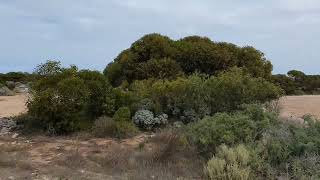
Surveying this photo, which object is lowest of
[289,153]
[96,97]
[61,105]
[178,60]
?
[289,153]

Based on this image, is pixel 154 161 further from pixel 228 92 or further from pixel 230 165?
pixel 228 92

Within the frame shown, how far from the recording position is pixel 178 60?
18.0 metres

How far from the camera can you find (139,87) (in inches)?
576

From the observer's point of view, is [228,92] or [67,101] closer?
[67,101]

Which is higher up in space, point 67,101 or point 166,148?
point 67,101

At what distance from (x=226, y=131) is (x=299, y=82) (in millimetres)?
31658

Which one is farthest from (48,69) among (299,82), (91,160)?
Answer: (299,82)

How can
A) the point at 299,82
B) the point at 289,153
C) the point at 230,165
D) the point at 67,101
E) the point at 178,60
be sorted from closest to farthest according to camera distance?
1. the point at 230,165
2. the point at 289,153
3. the point at 67,101
4. the point at 178,60
5. the point at 299,82

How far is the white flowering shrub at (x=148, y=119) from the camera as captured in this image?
12555mm

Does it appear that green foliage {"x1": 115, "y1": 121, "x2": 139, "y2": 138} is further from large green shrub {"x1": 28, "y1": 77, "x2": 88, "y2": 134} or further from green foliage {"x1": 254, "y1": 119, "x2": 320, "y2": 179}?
green foliage {"x1": 254, "y1": 119, "x2": 320, "y2": 179}

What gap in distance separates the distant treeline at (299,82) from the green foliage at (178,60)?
14.7 m

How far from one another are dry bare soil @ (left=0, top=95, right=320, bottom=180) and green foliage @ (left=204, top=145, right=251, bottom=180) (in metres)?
0.40

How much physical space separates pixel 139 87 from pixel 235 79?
9.13ft

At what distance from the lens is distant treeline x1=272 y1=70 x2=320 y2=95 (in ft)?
114
